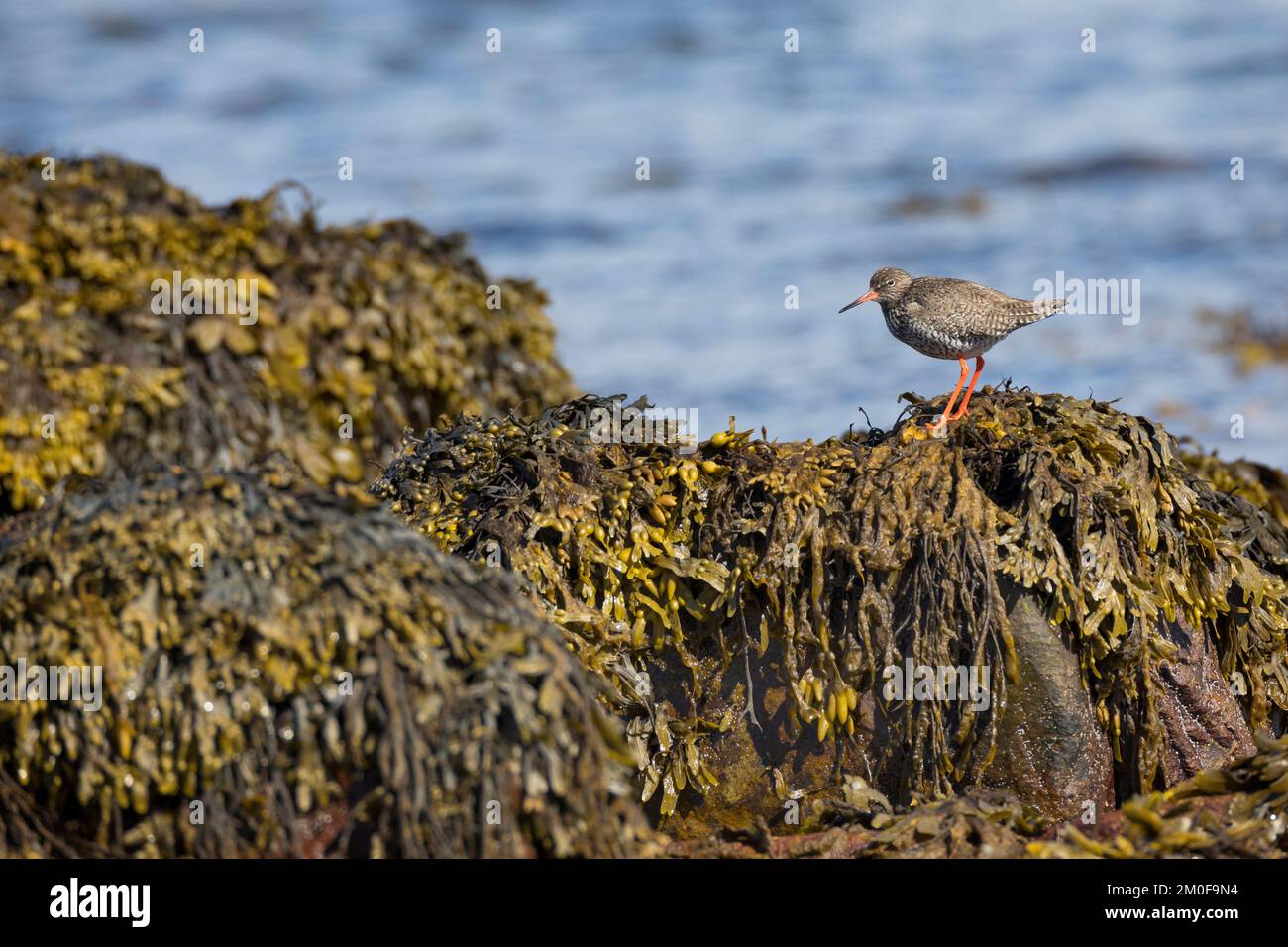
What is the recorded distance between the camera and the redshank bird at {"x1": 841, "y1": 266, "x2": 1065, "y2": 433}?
4988mm

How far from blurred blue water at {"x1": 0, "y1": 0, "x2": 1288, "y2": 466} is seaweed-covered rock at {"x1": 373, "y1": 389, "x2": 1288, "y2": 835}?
4589mm

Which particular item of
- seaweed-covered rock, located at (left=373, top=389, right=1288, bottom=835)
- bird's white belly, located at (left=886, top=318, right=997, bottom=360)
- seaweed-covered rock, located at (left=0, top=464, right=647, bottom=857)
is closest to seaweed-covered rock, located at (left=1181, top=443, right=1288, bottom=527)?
bird's white belly, located at (left=886, top=318, right=997, bottom=360)

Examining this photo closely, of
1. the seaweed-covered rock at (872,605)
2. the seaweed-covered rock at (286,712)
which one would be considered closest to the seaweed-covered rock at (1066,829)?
the seaweed-covered rock at (872,605)

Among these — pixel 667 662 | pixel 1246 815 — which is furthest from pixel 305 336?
pixel 1246 815

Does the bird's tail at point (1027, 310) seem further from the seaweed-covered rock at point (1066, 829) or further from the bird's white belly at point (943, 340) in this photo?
the seaweed-covered rock at point (1066, 829)

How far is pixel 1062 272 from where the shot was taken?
12.8 metres

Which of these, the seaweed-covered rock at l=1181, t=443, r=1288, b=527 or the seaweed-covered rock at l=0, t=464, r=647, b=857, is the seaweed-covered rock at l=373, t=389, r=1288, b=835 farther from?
the seaweed-covered rock at l=1181, t=443, r=1288, b=527

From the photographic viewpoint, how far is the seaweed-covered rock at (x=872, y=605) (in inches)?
172

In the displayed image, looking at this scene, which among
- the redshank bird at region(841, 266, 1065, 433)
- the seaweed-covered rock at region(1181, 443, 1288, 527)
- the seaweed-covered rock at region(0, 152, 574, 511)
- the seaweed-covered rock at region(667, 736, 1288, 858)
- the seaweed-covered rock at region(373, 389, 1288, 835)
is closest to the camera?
the seaweed-covered rock at region(667, 736, 1288, 858)

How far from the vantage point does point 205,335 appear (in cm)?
600

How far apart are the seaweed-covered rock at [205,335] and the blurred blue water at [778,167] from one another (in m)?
3.21

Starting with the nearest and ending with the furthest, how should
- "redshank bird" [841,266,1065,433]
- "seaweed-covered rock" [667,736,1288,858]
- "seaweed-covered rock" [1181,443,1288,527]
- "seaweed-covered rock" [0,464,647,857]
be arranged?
"seaweed-covered rock" [0,464,647,857], "seaweed-covered rock" [667,736,1288,858], "redshank bird" [841,266,1065,433], "seaweed-covered rock" [1181,443,1288,527]

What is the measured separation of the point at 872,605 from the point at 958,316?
1195mm
